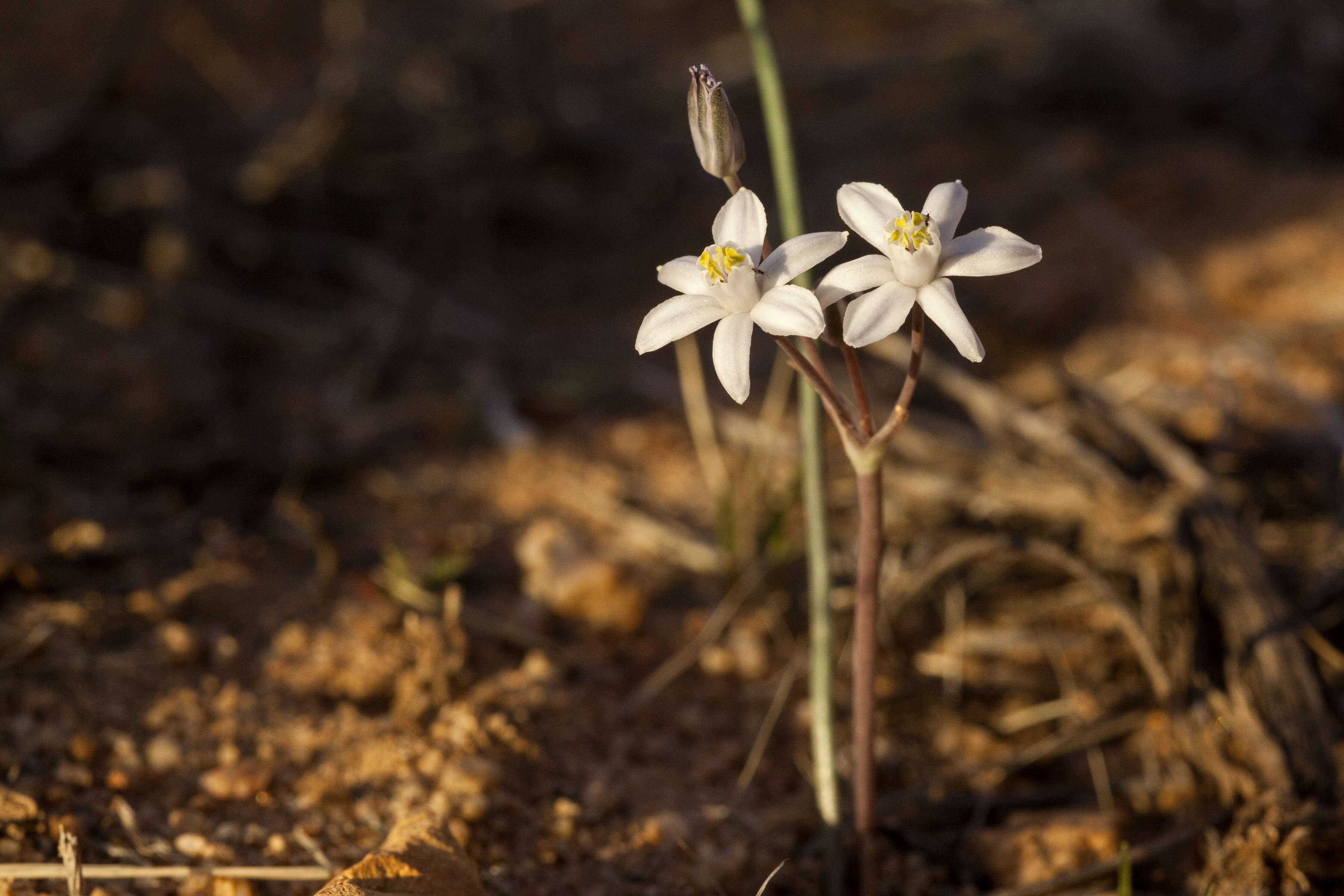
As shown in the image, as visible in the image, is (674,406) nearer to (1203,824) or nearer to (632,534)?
(632,534)

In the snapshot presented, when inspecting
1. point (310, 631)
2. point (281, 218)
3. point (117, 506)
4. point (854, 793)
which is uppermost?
point (281, 218)

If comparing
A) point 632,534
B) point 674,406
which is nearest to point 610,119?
point 674,406

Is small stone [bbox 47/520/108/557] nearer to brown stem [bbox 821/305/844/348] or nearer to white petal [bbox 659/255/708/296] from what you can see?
white petal [bbox 659/255/708/296]

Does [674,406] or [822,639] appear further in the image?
[674,406]

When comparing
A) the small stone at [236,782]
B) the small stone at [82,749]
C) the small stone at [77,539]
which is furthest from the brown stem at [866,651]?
the small stone at [77,539]

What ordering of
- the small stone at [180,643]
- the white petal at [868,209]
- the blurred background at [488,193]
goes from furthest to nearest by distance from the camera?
the blurred background at [488,193] < the small stone at [180,643] < the white petal at [868,209]

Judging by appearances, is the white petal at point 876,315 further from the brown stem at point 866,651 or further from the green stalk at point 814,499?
the green stalk at point 814,499
